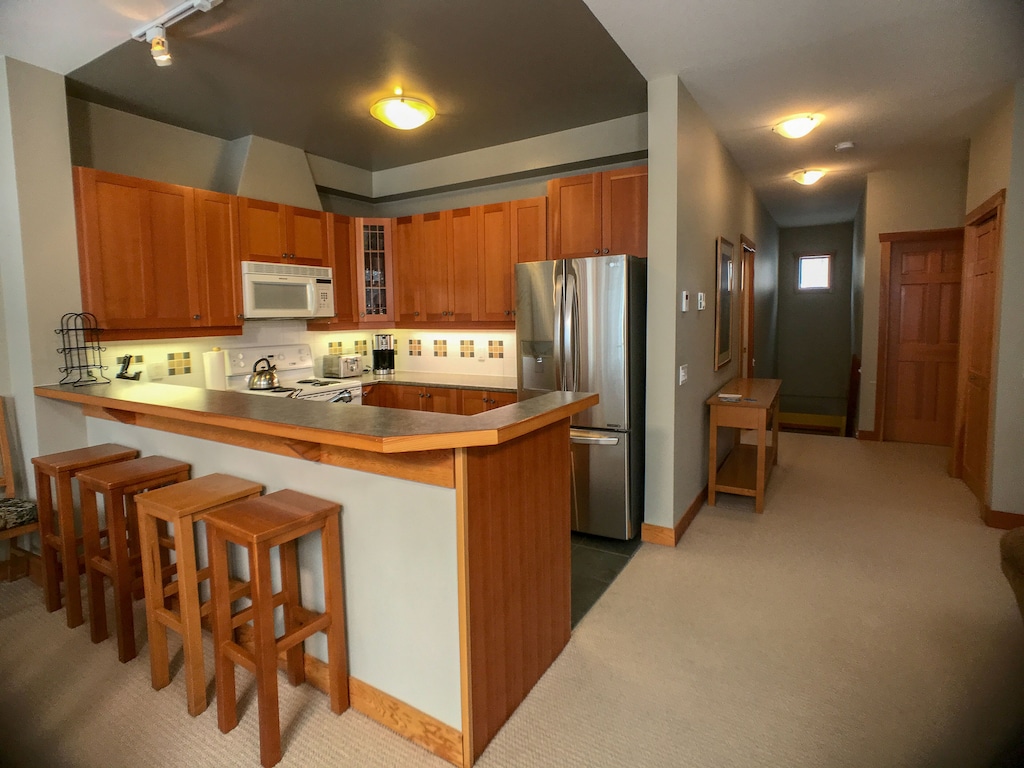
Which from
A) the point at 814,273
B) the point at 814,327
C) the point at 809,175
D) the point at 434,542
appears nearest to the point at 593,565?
the point at 434,542

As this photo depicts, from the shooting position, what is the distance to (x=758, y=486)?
12.5 ft

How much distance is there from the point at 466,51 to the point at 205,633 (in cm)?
311

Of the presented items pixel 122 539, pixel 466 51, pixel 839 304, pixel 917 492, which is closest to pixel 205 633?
pixel 122 539

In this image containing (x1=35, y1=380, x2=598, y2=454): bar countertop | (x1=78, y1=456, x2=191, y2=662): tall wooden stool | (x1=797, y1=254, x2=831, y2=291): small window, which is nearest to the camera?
(x1=35, y1=380, x2=598, y2=454): bar countertop

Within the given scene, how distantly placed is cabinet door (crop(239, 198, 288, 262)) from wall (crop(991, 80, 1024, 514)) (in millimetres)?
4890

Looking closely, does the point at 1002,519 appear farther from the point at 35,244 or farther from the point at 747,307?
the point at 35,244

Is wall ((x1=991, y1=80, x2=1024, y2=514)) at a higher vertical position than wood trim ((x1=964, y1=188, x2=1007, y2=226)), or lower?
lower

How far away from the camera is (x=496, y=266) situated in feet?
14.3

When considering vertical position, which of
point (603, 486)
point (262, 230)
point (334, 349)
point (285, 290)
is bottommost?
point (603, 486)

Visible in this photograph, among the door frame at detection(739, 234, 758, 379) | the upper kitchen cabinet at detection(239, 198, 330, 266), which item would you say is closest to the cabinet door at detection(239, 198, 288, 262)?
the upper kitchen cabinet at detection(239, 198, 330, 266)

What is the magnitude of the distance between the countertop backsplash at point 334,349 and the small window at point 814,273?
242 inches

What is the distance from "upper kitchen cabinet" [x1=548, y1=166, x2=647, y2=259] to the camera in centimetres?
364

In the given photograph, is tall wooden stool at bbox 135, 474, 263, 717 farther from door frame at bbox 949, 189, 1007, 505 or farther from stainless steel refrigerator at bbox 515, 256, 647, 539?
door frame at bbox 949, 189, 1007, 505

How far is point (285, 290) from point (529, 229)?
191cm
